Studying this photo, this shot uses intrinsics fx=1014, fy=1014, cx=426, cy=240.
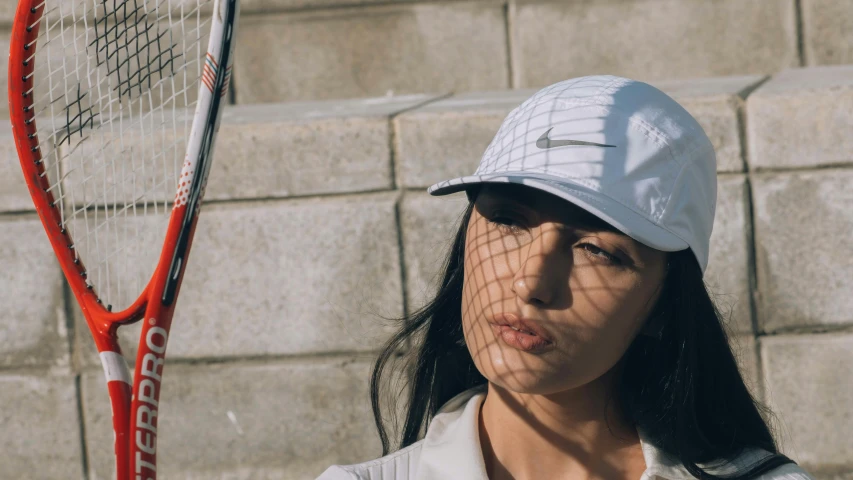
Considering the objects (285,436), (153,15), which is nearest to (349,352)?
(285,436)

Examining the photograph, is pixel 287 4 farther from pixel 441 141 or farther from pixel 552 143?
pixel 552 143

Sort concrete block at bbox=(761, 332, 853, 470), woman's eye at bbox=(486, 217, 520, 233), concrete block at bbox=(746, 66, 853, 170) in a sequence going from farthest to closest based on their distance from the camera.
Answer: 1. concrete block at bbox=(761, 332, 853, 470)
2. concrete block at bbox=(746, 66, 853, 170)
3. woman's eye at bbox=(486, 217, 520, 233)

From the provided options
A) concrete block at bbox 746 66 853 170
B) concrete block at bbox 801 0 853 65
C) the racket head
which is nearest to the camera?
the racket head

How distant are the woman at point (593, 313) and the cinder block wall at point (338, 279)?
1.67 m

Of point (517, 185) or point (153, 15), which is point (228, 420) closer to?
point (153, 15)

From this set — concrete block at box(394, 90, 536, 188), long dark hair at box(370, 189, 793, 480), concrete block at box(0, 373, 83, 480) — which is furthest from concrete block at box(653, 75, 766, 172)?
concrete block at box(0, 373, 83, 480)

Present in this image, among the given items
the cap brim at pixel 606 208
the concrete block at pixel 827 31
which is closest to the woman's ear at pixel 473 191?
the cap brim at pixel 606 208

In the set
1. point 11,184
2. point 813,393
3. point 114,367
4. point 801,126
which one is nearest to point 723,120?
point 801,126

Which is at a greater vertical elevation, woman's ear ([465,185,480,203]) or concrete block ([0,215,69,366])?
woman's ear ([465,185,480,203])

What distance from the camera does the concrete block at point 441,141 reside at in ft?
11.6

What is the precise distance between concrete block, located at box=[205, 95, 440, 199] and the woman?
5.77ft

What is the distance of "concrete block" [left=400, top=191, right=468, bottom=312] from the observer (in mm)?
3576

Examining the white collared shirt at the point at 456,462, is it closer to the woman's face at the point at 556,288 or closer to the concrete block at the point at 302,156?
the woman's face at the point at 556,288

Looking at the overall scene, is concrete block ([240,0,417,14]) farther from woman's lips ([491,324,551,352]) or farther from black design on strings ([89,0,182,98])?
woman's lips ([491,324,551,352])
